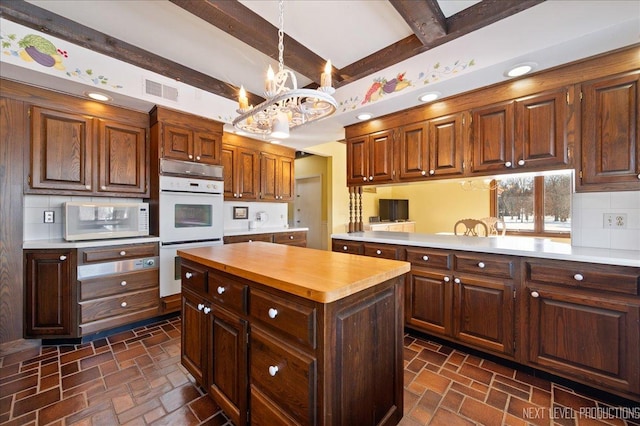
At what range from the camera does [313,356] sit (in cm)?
100

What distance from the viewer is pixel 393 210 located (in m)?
6.55

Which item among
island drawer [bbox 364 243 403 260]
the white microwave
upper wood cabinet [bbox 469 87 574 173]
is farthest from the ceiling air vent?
upper wood cabinet [bbox 469 87 574 173]

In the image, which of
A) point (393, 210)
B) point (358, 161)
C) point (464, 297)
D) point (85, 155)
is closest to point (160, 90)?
point (85, 155)

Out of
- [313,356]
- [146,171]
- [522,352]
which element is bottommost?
[522,352]

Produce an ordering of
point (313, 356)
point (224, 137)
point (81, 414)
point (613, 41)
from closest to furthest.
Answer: point (313, 356), point (81, 414), point (613, 41), point (224, 137)

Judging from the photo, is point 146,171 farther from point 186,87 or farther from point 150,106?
point 186,87

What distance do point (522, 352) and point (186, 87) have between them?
411 cm

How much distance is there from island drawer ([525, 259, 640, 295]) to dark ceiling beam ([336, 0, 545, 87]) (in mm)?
1737

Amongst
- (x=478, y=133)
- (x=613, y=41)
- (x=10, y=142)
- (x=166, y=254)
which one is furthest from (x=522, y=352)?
(x=10, y=142)

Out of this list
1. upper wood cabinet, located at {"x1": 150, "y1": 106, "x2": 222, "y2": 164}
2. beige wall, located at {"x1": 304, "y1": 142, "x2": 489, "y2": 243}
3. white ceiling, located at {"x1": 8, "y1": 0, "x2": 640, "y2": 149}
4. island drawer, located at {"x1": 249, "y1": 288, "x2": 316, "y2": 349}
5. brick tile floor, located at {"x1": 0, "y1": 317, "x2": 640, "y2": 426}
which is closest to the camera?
island drawer, located at {"x1": 249, "y1": 288, "x2": 316, "y2": 349}

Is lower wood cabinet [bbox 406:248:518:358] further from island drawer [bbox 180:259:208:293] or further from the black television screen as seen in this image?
the black television screen

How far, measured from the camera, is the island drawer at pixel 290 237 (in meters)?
4.30

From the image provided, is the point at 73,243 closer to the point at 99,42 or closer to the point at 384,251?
the point at 99,42

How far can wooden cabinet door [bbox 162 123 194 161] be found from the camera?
294 centimetres
